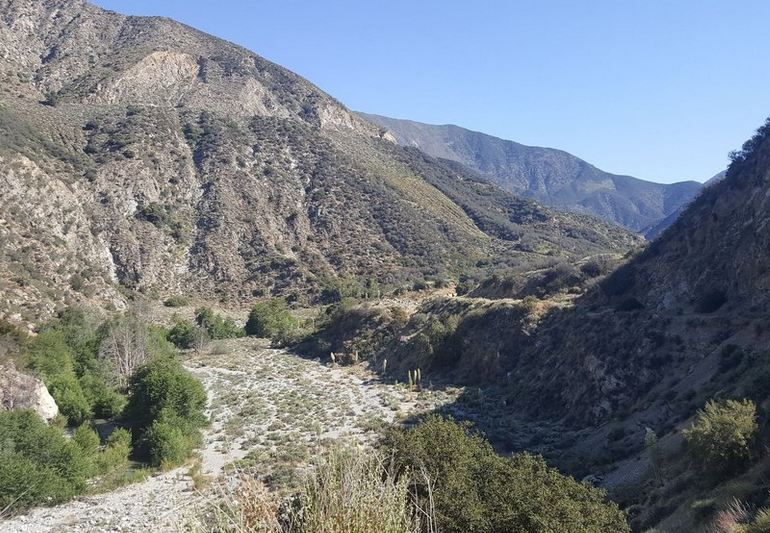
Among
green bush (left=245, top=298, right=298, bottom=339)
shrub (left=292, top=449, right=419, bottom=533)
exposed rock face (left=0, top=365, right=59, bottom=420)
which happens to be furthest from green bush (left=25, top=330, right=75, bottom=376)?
shrub (left=292, top=449, right=419, bottom=533)

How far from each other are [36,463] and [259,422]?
1002 centimetres

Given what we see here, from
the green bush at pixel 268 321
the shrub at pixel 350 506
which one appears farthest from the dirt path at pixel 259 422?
the green bush at pixel 268 321

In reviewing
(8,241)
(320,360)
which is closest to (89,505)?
(320,360)

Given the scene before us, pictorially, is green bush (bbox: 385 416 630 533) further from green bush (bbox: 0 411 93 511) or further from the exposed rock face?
the exposed rock face

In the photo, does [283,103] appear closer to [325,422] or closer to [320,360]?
[320,360]

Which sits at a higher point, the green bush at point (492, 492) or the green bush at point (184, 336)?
the green bush at point (492, 492)

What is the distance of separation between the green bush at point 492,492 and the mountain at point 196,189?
36334 millimetres

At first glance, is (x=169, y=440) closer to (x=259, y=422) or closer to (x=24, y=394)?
(x=259, y=422)

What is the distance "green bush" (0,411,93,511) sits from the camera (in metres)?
15.8

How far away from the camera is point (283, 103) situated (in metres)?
96.1

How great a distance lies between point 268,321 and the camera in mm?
52688

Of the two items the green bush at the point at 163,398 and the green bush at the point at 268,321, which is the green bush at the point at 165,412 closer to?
the green bush at the point at 163,398

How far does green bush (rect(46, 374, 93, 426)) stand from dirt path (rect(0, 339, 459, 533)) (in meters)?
5.82

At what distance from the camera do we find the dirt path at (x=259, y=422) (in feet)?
50.1
